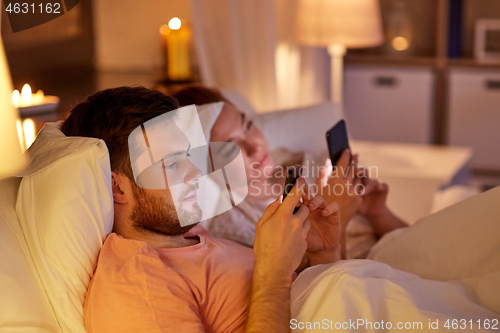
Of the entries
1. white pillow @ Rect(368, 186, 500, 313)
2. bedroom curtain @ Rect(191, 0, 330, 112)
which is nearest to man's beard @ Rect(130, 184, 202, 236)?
white pillow @ Rect(368, 186, 500, 313)

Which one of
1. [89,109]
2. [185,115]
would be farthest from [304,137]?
[89,109]

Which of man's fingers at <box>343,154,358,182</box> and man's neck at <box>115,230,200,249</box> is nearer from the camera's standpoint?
man's neck at <box>115,230,200,249</box>

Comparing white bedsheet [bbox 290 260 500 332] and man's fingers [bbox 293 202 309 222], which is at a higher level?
man's fingers [bbox 293 202 309 222]

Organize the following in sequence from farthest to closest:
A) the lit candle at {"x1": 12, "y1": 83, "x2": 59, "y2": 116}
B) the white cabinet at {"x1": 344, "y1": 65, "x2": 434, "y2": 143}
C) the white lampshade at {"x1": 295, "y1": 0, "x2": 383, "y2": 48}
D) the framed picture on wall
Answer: the white cabinet at {"x1": 344, "y1": 65, "x2": 434, "y2": 143} < the framed picture on wall < the white lampshade at {"x1": 295, "y1": 0, "x2": 383, "y2": 48} < the lit candle at {"x1": 12, "y1": 83, "x2": 59, "y2": 116}

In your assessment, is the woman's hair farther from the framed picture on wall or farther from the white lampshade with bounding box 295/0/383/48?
the framed picture on wall

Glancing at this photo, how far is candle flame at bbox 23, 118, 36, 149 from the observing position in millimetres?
1009

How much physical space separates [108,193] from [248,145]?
58 centimetres

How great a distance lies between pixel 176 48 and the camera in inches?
89.7

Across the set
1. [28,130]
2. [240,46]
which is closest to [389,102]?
[240,46]

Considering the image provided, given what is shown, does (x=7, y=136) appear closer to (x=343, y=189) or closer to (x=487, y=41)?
(x=343, y=189)

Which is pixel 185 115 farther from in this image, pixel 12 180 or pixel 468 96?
Result: pixel 468 96

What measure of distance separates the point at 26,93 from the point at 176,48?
46.6 inches

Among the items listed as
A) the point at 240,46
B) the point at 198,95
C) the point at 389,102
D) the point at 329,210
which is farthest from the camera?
the point at 389,102

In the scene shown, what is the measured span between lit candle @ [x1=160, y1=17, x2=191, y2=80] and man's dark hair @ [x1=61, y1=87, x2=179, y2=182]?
1.44 m
